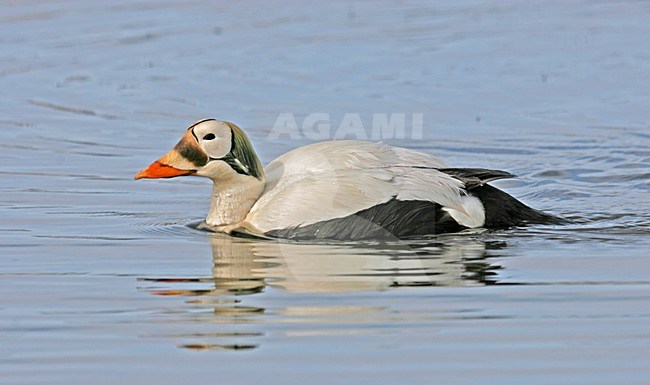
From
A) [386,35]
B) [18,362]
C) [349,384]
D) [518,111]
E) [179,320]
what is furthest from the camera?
[386,35]

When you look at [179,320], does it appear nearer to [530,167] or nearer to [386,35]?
[530,167]

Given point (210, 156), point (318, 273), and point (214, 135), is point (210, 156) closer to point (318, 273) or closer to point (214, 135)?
point (214, 135)

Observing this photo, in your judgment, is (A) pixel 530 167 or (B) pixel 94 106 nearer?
(A) pixel 530 167

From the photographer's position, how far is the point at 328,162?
7.62 metres

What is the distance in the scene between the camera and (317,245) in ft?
24.3

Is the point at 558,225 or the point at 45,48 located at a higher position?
the point at 45,48

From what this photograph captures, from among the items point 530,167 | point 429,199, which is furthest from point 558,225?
point 530,167

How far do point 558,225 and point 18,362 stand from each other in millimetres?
3786

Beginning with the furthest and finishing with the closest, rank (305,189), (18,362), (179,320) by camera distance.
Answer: (305,189) → (179,320) → (18,362)

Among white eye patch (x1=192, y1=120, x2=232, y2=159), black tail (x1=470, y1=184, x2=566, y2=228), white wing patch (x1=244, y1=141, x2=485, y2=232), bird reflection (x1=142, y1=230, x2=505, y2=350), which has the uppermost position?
white eye patch (x1=192, y1=120, x2=232, y2=159)

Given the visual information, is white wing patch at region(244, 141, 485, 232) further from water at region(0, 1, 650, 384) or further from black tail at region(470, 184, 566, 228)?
water at region(0, 1, 650, 384)

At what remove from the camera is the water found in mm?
5211

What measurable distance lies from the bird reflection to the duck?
103 millimetres

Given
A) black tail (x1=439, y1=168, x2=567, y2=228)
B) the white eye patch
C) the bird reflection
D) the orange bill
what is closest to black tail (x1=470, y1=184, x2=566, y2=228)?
black tail (x1=439, y1=168, x2=567, y2=228)
